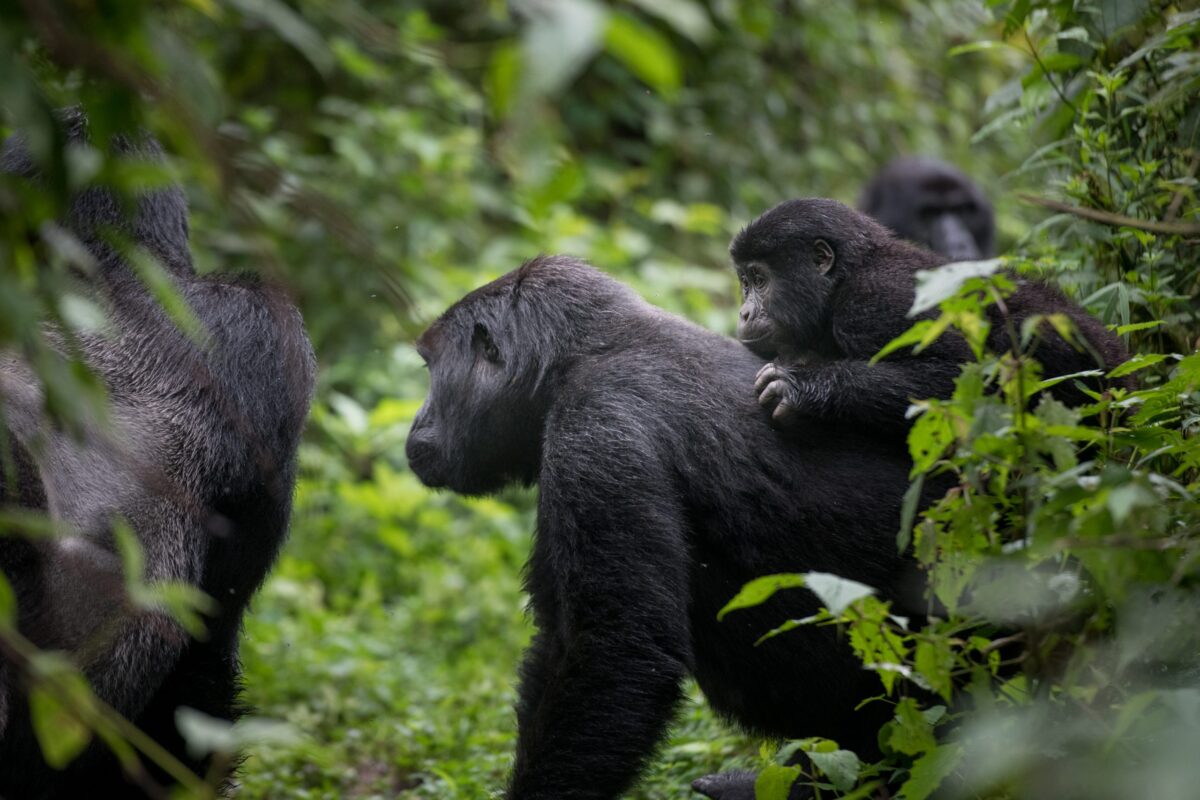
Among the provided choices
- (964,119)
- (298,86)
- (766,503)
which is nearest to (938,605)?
(766,503)

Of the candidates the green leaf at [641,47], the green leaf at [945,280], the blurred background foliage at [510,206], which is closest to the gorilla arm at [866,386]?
the blurred background foliage at [510,206]

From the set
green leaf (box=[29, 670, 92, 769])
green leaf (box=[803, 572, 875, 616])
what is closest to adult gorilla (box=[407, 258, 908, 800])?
green leaf (box=[803, 572, 875, 616])

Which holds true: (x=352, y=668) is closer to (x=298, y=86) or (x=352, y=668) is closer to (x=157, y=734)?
(x=157, y=734)

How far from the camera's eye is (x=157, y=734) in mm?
2811

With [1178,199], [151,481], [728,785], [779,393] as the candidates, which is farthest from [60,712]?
[1178,199]

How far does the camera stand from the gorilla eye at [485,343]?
9.78ft

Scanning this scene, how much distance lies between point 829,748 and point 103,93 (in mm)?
1534

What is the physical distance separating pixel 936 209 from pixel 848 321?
12.9 feet

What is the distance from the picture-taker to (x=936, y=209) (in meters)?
6.51

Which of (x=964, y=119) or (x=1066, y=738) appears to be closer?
(x=1066, y=738)

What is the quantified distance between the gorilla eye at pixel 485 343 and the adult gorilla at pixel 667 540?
0.06 m

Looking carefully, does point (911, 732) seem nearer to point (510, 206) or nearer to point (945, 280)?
point (945, 280)

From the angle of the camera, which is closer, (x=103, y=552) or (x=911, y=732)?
(x=911, y=732)

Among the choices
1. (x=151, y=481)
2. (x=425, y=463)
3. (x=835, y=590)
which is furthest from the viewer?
(x=425, y=463)
